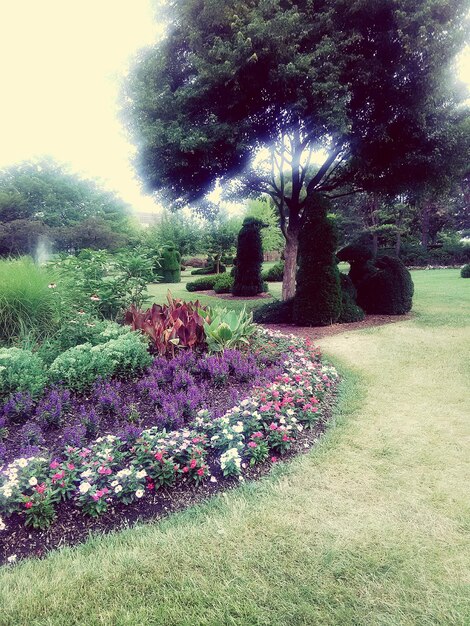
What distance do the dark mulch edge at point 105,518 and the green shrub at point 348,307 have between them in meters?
6.19

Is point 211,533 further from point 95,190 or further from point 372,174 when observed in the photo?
point 95,190

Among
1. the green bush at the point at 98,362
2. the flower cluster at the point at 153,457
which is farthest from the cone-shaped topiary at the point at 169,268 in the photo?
the flower cluster at the point at 153,457

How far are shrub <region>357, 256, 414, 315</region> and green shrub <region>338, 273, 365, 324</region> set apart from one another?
2.53 ft

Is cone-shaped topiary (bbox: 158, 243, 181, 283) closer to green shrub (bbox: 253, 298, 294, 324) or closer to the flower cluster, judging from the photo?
green shrub (bbox: 253, 298, 294, 324)

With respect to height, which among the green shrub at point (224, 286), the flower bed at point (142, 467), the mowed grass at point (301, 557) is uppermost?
the green shrub at point (224, 286)

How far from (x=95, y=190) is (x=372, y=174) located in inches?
1445

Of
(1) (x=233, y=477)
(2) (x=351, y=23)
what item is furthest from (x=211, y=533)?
(2) (x=351, y=23)

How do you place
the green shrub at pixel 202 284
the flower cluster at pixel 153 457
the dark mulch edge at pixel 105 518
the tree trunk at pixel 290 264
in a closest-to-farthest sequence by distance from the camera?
the dark mulch edge at pixel 105 518, the flower cluster at pixel 153 457, the tree trunk at pixel 290 264, the green shrub at pixel 202 284

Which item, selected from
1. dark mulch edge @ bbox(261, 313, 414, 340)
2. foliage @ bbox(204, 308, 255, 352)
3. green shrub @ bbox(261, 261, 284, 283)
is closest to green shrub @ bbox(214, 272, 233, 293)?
green shrub @ bbox(261, 261, 284, 283)

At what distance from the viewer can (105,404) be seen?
3.44 metres

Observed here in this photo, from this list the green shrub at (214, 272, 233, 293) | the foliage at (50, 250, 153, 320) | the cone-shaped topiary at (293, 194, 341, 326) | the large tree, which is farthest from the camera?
the green shrub at (214, 272, 233, 293)

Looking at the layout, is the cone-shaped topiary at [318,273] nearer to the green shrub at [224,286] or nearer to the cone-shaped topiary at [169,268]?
the green shrub at [224,286]

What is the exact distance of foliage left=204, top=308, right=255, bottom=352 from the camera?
197 inches

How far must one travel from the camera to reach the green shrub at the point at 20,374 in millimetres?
3590
